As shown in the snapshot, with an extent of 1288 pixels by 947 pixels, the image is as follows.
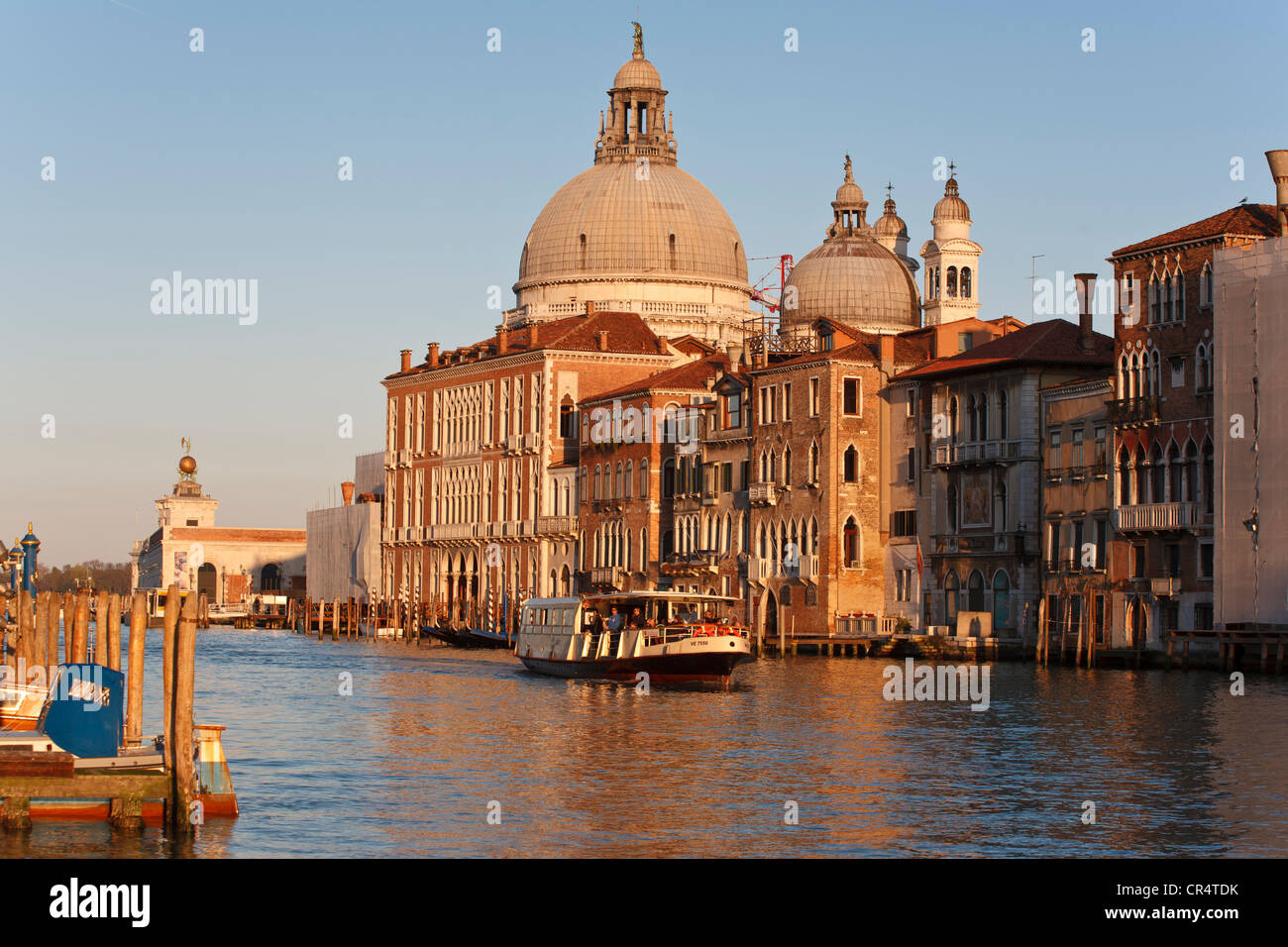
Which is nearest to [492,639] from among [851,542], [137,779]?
[851,542]

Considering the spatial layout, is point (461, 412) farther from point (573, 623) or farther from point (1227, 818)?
point (1227, 818)

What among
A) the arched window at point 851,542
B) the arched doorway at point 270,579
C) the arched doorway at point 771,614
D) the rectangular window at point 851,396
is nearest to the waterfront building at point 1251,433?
the rectangular window at point 851,396

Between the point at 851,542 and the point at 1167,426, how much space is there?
17.4m

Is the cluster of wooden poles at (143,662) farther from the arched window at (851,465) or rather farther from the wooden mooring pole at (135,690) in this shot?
the arched window at (851,465)

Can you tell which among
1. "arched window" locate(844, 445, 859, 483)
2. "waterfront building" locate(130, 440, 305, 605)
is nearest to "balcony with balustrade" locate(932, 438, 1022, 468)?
"arched window" locate(844, 445, 859, 483)

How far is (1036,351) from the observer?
64.3 meters

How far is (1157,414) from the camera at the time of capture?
189 feet

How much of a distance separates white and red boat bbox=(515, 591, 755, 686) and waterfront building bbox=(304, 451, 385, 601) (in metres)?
50.9

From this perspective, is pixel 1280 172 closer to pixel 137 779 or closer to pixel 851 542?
pixel 851 542

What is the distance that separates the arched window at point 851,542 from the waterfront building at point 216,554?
241ft

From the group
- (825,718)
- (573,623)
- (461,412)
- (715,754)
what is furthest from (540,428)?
(715,754)

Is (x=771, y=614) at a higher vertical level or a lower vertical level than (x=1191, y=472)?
lower

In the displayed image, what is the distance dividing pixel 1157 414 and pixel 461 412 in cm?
4960
